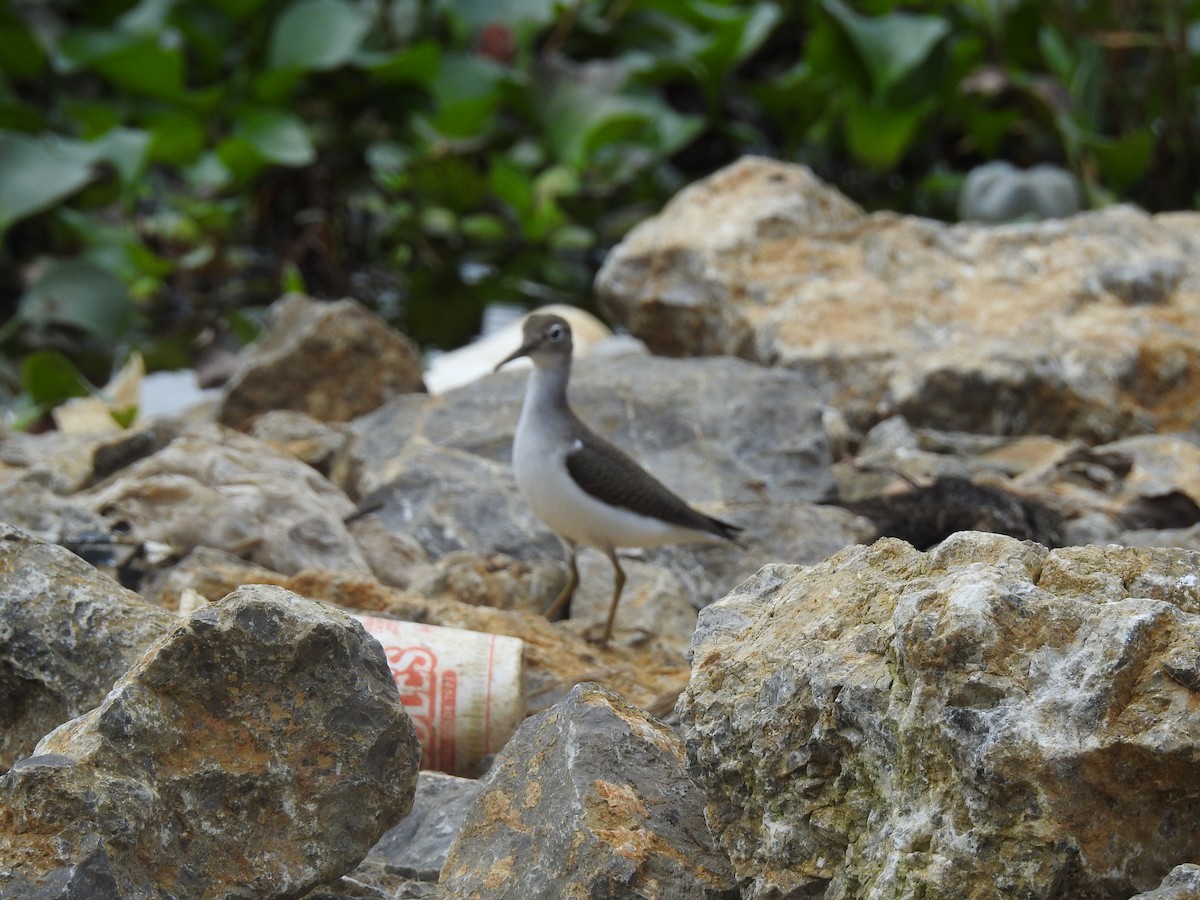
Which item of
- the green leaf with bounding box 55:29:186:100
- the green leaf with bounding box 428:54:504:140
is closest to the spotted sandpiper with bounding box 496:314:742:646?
the green leaf with bounding box 55:29:186:100

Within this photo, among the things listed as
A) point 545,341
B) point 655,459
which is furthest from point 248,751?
point 655,459

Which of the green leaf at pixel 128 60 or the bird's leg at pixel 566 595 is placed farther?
the green leaf at pixel 128 60

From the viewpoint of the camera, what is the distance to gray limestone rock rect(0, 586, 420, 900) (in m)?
2.19

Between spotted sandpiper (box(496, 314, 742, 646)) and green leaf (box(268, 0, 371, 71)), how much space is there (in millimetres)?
6798

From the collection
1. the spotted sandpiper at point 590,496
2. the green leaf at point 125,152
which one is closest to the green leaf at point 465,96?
the green leaf at point 125,152

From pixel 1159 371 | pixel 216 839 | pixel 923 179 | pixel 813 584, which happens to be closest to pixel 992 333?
pixel 1159 371

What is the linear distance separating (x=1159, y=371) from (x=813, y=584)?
4191 mm

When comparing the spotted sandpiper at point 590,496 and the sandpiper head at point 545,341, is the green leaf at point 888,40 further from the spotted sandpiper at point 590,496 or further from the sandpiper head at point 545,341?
the spotted sandpiper at point 590,496

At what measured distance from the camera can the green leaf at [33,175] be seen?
9.18 meters

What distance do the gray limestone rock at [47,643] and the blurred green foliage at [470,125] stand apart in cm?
668

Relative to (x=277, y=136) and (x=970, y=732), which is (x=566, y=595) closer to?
(x=970, y=732)

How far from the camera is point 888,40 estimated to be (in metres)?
11.0

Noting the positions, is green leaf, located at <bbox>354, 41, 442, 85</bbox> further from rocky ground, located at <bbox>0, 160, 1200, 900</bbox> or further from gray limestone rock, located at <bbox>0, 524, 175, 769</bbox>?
gray limestone rock, located at <bbox>0, 524, 175, 769</bbox>

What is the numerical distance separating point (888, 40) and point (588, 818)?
9.55 meters
